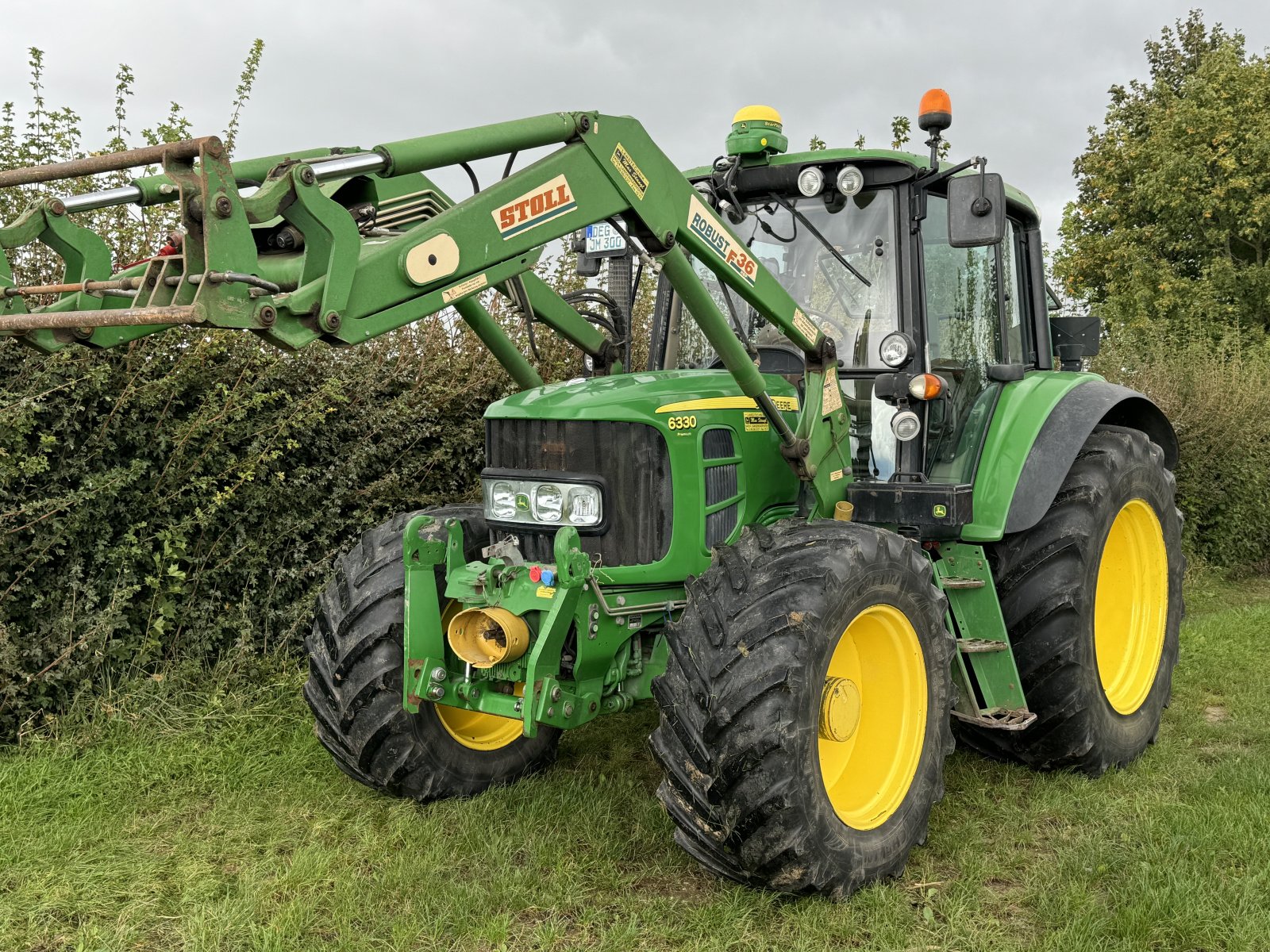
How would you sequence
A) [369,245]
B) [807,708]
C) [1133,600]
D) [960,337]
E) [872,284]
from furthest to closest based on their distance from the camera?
[1133,600]
[960,337]
[872,284]
[807,708]
[369,245]

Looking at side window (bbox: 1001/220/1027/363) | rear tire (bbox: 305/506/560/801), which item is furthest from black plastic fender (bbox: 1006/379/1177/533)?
rear tire (bbox: 305/506/560/801)

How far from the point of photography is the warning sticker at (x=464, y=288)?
9.18ft

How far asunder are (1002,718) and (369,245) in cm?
281

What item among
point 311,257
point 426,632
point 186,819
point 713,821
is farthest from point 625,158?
point 186,819

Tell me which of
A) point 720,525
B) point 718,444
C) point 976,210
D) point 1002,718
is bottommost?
point 1002,718

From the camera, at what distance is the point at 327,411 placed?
18.1 ft

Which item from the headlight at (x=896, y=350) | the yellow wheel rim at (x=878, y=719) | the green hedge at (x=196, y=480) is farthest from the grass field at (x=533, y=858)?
the headlight at (x=896, y=350)

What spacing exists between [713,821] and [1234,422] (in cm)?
851

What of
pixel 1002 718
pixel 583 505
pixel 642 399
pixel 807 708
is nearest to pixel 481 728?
pixel 583 505

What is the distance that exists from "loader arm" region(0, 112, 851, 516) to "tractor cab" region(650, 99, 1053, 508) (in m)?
0.38

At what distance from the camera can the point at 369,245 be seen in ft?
8.97

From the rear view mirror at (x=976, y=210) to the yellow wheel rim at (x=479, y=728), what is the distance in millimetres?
2390

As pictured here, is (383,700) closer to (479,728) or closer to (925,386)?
(479,728)

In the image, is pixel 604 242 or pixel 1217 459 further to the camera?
pixel 1217 459
